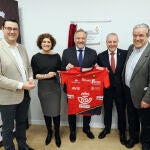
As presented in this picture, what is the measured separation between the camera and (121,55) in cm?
260

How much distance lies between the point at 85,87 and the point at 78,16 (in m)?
1.11

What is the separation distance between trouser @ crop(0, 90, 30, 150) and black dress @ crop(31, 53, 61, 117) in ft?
1.07

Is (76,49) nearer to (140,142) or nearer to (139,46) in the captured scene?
(139,46)

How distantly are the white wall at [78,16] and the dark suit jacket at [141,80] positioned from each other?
84 cm

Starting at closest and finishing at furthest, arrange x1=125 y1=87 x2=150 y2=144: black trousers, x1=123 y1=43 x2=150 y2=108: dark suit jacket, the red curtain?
x1=123 y1=43 x2=150 y2=108: dark suit jacket → x1=125 y1=87 x2=150 y2=144: black trousers → the red curtain

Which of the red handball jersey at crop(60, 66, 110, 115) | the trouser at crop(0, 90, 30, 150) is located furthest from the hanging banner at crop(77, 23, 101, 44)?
the trouser at crop(0, 90, 30, 150)

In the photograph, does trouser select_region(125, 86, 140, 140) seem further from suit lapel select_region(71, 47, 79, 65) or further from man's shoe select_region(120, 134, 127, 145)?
suit lapel select_region(71, 47, 79, 65)

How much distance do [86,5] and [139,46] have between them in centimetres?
113

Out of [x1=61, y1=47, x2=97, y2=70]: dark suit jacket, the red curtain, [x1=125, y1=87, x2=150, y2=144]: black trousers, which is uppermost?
the red curtain

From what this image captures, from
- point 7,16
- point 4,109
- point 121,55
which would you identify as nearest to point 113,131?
point 121,55

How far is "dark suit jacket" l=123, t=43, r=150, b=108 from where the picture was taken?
6.99 feet

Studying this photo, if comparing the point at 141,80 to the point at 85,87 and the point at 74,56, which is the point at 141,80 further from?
the point at 74,56

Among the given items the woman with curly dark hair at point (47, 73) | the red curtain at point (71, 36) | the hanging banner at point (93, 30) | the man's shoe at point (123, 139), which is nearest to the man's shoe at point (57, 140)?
the woman with curly dark hair at point (47, 73)

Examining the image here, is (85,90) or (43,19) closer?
(85,90)
